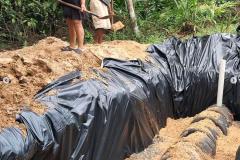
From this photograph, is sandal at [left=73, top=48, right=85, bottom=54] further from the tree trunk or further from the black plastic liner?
the tree trunk

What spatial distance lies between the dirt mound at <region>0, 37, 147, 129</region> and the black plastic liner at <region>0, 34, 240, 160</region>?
0.11 m

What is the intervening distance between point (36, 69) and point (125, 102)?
933 millimetres

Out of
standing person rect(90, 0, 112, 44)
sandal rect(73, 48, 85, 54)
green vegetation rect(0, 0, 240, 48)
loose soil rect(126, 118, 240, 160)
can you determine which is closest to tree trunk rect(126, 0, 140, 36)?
green vegetation rect(0, 0, 240, 48)

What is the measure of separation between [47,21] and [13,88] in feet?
17.3

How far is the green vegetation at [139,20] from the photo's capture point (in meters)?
8.49

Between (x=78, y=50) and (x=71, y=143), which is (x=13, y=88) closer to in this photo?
(x=71, y=143)

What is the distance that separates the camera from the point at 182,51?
6125 millimetres

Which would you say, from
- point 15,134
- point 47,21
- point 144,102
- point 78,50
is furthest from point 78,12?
point 47,21

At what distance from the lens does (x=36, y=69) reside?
4289mm

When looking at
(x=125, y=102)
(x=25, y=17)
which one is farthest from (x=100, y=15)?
(x=25, y=17)

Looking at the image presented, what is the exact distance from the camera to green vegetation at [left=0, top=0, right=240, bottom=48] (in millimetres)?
8492

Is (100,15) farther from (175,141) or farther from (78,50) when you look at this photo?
(175,141)

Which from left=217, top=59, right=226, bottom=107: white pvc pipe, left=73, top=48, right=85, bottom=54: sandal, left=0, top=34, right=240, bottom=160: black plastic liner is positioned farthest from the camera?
left=217, top=59, right=226, bottom=107: white pvc pipe

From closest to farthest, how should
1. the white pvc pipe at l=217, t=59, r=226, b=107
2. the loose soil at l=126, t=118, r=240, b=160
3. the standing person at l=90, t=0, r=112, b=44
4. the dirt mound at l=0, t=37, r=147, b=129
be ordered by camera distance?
the dirt mound at l=0, t=37, r=147, b=129 → the loose soil at l=126, t=118, r=240, b=160 → the white pvc pipe at l=217, t=59, r=226, b=107 → the standing person at l=90, t=0, r=112, b=44
